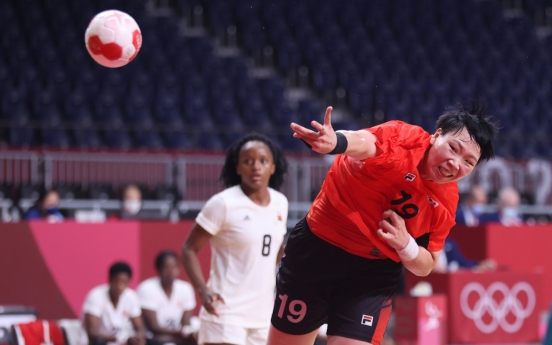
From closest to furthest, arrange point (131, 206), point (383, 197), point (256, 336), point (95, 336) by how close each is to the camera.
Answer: point (383, 197) → point (256, 336) → point (95, 336) → point (131, 206)

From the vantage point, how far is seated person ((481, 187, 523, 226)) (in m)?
12.7

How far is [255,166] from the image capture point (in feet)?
18.9

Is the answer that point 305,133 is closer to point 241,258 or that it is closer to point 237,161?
point 241,258

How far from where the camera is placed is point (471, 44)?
20.9 meters

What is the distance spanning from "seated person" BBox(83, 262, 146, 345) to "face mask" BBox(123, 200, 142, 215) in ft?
7.83

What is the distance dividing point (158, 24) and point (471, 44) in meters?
8.09

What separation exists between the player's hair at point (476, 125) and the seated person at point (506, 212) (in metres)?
8.52

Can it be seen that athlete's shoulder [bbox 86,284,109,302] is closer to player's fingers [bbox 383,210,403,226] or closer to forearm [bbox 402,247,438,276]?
forearm [bbox 402,247,438,276]

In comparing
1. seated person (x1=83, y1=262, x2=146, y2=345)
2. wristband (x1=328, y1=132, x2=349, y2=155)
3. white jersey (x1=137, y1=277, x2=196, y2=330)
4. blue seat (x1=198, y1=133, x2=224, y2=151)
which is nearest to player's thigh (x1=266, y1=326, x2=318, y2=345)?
wristband (x1=328, y1=132, x2=349, y2=155)

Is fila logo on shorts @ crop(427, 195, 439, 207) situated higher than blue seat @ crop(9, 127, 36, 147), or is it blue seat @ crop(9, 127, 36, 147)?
fila logo on shorts @ crop(427, 195, 439, 207)

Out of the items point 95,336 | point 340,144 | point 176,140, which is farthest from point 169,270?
point 176,140

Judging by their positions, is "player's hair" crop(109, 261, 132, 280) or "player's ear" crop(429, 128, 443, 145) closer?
"player's ear" crop(429, 128, 443, 145)

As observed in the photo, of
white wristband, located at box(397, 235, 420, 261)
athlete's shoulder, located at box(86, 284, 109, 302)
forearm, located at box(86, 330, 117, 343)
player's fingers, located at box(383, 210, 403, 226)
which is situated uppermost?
player's fingers, located at box(383, 210, 403, 226)

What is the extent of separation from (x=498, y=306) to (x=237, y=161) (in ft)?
19.9
